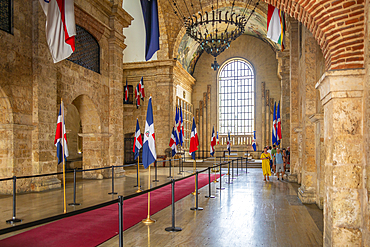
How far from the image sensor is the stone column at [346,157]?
4586 millimetres

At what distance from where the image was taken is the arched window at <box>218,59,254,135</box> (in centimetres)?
2992

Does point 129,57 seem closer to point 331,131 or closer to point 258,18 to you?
point 258,18

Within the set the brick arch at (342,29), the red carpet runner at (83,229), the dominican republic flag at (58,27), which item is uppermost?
the dominican republic flag at (58,27)

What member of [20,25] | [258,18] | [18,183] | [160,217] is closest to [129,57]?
[258,18]

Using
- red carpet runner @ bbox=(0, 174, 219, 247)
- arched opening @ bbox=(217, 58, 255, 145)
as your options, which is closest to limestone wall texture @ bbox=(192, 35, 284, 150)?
A: arched opening @ bbox=(217, 58, 255, 145)

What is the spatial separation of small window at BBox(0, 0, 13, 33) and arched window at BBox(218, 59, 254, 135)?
22535mm

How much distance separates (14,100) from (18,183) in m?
2.72

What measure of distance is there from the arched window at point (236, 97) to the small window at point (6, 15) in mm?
22535

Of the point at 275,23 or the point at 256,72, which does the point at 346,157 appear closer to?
the point at 275,23

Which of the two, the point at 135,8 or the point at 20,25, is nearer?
the point at 20,25

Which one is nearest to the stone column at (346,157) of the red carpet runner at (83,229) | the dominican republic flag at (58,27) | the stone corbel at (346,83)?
the stone corbel at (346,83)

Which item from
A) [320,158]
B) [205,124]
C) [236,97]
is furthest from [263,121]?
[320,158]

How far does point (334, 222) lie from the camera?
15.3 feet

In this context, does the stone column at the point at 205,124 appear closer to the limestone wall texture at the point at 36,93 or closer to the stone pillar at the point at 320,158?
the limestone wall texture at the point at 36,93
